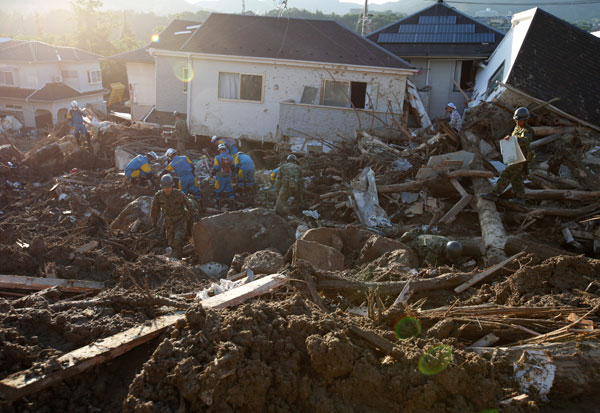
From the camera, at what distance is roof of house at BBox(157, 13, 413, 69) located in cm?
1633

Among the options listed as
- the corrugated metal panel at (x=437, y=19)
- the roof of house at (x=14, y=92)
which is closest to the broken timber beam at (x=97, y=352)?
the corrugated metal panel at (x=437, y=19)

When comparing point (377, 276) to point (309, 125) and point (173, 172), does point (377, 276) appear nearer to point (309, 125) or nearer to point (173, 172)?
point (173, 172)

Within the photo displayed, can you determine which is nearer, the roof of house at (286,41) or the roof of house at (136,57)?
the roof of house at (286,41)

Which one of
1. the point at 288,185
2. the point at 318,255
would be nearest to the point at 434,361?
the point at 318,255

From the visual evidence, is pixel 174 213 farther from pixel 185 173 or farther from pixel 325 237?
pixel 325 237

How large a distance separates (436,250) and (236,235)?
343 centimetres

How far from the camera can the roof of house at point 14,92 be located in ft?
95.8

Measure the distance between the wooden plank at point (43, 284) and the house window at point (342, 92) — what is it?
12.0 meters

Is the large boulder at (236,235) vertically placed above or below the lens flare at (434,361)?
below

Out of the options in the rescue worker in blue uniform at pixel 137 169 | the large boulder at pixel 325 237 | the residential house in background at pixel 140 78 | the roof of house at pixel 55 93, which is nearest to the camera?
the large boulder at pixel 325 237

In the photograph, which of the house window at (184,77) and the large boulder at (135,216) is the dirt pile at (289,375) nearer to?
the large boulder at (135,216)

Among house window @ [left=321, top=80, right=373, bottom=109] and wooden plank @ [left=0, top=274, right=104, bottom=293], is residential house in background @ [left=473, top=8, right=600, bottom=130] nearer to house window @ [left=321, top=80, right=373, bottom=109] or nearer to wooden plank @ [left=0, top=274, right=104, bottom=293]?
house window @ [left=321, top=80, right=373, bottom=109]

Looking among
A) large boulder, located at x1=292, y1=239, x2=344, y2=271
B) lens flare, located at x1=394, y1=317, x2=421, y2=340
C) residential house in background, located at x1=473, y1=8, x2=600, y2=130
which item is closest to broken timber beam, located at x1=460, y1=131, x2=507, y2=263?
large boulder, located at x1=292, y1=239, x2=344, y2=271

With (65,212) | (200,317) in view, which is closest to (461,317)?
(200,317)
